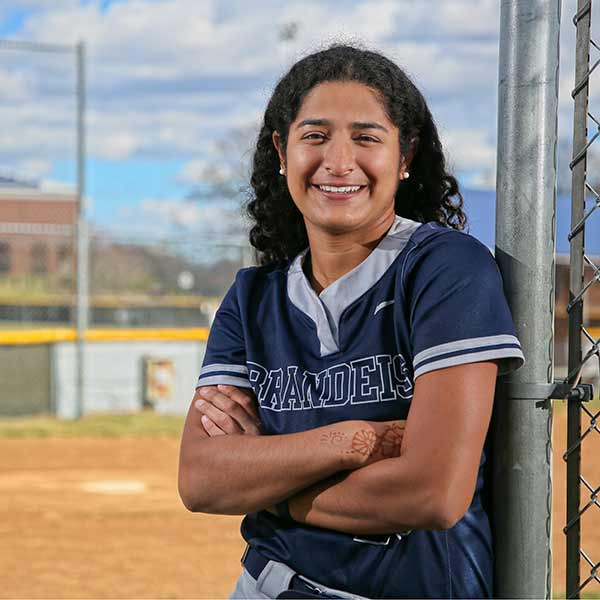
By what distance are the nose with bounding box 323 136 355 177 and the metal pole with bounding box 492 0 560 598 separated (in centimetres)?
31

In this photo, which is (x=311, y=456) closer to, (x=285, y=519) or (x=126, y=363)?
(x=285, y=519)

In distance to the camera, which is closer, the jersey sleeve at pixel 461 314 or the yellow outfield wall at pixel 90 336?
the jersey sleeve at pixel 461 314

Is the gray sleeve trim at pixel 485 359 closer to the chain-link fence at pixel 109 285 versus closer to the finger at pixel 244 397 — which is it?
the finger at pixel 244 397

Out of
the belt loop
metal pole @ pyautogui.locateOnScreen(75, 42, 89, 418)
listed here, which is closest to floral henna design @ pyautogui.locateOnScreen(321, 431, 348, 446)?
the belt loop

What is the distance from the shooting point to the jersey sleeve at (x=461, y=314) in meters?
1.90

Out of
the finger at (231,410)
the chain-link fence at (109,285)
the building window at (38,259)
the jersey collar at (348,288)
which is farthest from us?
the building window at (38,259)

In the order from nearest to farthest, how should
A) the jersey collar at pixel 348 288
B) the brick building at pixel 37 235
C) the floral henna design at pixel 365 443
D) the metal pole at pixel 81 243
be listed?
1. the floral henna design at pixel 365 443
2. the jersey collar at pixel 348 288
3. the metal pole at pixel 81 243
4. the brick building at pixel 37 235

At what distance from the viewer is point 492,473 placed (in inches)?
80.7

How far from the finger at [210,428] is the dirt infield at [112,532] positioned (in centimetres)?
354

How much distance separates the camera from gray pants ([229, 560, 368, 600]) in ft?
6.63

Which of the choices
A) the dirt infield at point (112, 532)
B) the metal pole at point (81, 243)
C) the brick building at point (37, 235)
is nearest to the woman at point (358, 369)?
the dirt infield at point (112, 532)

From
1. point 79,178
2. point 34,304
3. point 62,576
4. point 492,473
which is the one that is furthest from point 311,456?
point 34,304

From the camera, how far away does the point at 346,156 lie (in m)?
2.14

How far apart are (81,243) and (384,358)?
11759 mm
